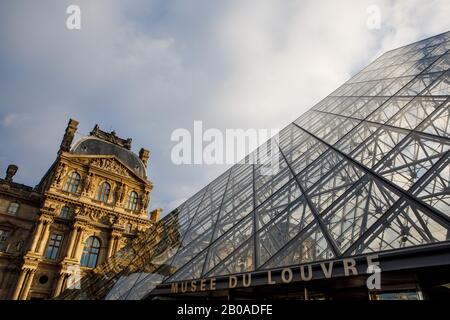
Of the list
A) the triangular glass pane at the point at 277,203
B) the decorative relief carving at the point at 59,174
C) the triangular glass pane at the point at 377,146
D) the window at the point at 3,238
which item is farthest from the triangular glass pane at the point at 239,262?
the decorative relief carving at the point at 59,174

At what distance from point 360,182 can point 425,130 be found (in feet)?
7.47

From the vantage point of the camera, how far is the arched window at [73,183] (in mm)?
34938

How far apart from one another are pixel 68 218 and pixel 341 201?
34855mm

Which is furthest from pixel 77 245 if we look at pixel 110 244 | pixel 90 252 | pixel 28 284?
pixel 28 284

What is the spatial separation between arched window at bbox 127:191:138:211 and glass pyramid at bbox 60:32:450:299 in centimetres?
2888

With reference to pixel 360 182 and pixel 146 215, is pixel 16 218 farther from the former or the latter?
pixel 360 182

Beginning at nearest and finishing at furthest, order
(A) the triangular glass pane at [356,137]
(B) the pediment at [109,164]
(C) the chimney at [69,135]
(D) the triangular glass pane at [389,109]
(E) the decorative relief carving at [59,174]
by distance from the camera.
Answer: (A) the triangular glass pane at [356,137]
(D) the triangular glass pane at [389,109]
(E) the decorative relief carving at [59,174]
(B) the pediment at [109,164]
(C) the chimney at [69,135]

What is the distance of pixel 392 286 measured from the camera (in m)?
3.94

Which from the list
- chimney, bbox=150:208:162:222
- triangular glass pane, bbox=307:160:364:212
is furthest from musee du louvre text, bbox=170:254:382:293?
chimney, bbox=150:208:162:222

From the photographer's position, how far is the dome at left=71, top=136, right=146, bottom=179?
39650mm

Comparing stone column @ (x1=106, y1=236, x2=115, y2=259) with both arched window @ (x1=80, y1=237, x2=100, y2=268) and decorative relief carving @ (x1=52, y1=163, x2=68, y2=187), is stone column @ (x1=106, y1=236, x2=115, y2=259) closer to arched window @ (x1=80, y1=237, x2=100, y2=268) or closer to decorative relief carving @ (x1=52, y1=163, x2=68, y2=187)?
arched window @ (x1=80, y1=237, x2=100, y2=268)

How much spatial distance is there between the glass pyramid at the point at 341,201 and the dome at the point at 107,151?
3230cm

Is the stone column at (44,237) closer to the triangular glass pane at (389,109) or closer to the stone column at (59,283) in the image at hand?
the stone column at (59,283)
